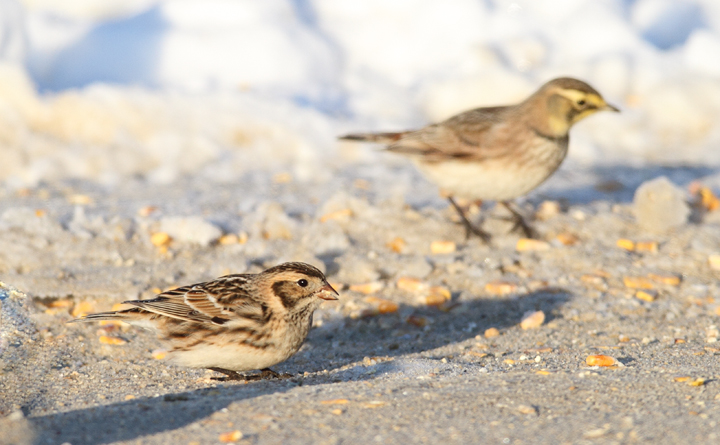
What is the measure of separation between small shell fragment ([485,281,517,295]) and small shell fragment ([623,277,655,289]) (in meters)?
0.80

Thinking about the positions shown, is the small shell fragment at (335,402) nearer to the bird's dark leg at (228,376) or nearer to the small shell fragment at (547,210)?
the bird's dark leg at (228,376)

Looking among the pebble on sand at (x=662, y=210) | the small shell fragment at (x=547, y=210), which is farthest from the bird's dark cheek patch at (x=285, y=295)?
the pebble on sand at (x=662, y=210)

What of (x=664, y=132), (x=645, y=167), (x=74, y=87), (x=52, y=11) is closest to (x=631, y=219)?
(x=645, y=167)

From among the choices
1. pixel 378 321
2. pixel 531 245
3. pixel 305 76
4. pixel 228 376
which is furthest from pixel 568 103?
pixel 305 76

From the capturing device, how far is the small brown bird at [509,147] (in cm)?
624

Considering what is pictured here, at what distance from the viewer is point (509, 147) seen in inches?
246

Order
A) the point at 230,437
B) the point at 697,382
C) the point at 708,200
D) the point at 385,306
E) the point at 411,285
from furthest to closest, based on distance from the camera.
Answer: the point at 708,200 → the point at 411,285 → the point at 385,306 → the point at 697,382 → the point at 230,437

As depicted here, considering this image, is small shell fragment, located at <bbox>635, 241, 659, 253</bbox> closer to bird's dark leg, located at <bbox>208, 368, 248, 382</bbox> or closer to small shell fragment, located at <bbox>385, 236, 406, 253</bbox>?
small shell fragment, located at <bbox>385, 236, 406, 253</bbox>

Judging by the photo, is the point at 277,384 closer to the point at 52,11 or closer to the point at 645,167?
the point at 645,167

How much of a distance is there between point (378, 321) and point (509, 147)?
71.5 inches

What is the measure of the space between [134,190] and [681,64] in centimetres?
758

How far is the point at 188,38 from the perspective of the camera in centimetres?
1048

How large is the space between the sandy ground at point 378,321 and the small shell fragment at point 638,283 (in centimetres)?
8

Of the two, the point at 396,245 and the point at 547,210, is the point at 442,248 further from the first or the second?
the point at 547,210
